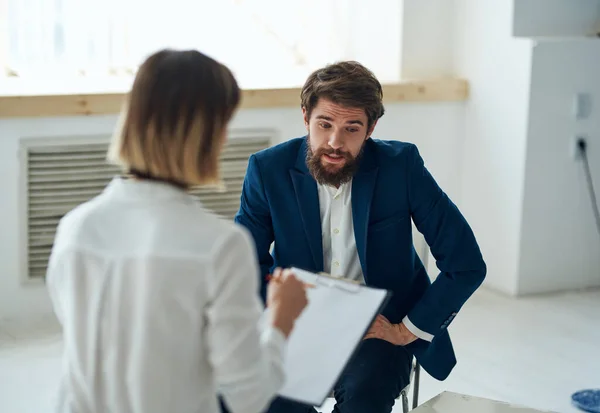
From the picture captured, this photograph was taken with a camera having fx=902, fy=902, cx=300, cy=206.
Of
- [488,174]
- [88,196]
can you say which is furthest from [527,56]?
[88,196]

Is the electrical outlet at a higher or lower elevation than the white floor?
higher

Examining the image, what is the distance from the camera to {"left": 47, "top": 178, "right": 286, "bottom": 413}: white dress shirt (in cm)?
124

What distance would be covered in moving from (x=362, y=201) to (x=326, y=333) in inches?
19.3

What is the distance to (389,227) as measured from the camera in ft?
6.87

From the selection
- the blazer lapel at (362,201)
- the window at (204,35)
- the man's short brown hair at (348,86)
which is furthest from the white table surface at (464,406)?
the window at (204,35)

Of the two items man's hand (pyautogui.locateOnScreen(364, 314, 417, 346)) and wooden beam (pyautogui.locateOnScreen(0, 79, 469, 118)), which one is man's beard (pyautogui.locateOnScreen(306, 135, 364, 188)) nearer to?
man's hand (pyautogui.locateOnScreen(364, 314, 417, 346))

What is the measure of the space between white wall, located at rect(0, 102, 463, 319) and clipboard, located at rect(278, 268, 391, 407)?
6.67ft

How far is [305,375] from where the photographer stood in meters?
1.57

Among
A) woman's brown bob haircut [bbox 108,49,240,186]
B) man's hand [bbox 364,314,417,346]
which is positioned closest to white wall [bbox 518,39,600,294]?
man's hand [bbox 364,314,417,346]

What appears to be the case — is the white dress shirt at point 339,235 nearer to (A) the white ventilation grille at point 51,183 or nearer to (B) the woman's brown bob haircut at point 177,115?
(B) the woman's brown bob haircut at point 177,115

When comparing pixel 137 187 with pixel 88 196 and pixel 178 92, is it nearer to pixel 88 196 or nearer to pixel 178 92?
pixel 178 92

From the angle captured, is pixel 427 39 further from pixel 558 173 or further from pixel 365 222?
pixel 365 222

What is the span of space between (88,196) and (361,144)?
1.84 metres

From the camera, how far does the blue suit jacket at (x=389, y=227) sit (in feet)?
6.82
